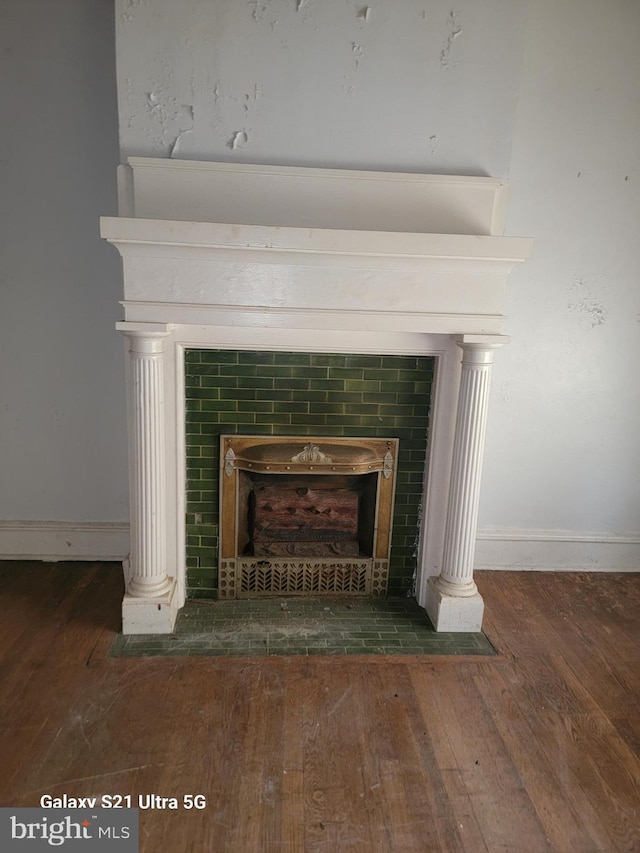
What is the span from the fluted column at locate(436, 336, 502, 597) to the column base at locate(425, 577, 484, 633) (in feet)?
0.09

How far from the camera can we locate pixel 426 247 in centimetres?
222

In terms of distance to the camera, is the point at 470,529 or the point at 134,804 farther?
the point at 470,529

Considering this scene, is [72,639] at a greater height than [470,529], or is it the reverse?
[470,529]

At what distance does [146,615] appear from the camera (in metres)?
2.51

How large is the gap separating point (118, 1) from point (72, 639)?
245 cm

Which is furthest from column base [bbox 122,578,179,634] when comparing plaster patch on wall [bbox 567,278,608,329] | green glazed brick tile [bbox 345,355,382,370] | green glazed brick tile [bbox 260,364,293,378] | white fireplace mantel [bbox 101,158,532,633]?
plaster patch on wall [bbox 567,278,608,329]

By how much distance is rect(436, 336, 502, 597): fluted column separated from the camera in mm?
2461

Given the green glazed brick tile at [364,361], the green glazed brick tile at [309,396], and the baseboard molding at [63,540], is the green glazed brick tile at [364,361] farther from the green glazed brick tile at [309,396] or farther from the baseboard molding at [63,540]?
the baseboard molding at [63,540]

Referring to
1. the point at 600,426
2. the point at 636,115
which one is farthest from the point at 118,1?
the point at 600,426

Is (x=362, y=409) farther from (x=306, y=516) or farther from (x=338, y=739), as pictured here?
(x=338, y=739)

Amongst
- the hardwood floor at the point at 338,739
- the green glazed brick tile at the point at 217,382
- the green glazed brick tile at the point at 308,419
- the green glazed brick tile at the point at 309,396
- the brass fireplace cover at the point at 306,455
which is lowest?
the hardwood floor at the point at 338,739

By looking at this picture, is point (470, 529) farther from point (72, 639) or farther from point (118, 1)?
point (118, 1)

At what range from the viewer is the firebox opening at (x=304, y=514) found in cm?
279

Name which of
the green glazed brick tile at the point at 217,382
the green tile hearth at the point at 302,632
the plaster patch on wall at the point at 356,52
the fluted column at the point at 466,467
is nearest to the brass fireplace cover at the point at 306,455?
the green glazed brick tile at the point at 217,382
